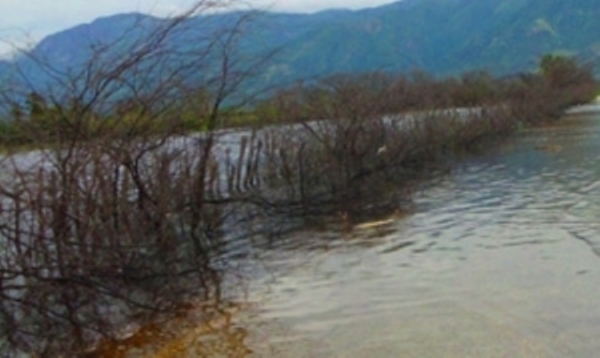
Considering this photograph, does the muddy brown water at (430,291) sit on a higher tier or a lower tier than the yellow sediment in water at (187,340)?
higher

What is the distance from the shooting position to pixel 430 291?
11172mm

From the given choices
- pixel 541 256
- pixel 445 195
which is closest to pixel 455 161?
pixel 445 195

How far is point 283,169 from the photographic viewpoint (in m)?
27.5

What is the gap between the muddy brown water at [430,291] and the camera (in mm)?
9180

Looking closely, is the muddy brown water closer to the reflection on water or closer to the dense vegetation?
the reflection on water

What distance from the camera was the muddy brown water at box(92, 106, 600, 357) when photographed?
30.1ft

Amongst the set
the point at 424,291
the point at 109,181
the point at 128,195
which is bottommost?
the point at 424,291

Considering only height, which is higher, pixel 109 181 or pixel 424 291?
pixel 109 181

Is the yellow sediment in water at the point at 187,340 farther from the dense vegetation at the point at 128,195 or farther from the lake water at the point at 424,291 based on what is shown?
the dense vegetation at the point at 128,195

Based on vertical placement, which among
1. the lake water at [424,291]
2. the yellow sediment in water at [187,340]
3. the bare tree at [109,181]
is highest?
the bare tree at [109,181]

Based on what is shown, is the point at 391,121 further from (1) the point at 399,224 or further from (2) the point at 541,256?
(2) the point at 541,256

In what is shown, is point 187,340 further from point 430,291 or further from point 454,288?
point 454,288

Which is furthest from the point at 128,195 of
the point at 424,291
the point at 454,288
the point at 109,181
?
the point at 454,288

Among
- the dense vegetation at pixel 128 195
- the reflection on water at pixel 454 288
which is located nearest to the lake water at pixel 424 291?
the reflection on water at pixel 454 288
